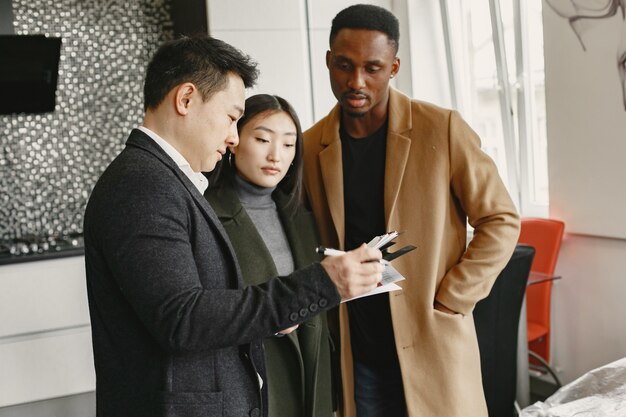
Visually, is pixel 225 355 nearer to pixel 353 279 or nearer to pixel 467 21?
pixel 353 279

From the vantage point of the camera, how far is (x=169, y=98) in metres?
1.18

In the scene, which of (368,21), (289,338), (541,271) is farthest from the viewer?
(541,271)

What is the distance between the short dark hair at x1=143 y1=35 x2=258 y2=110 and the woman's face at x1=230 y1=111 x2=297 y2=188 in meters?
0.53

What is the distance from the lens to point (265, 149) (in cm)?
177

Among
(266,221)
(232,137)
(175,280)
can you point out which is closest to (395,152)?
(266,221)

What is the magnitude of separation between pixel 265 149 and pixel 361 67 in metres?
0.33

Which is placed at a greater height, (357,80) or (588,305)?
(357,80)

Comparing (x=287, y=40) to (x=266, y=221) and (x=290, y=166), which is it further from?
(x=266, y=221)

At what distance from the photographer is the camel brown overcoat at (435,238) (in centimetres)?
182

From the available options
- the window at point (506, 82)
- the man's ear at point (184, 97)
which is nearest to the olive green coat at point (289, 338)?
the man's ear at point (184, 97)

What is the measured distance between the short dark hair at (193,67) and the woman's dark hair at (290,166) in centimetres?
55

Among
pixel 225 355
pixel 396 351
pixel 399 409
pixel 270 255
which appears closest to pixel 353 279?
pixel 225 355

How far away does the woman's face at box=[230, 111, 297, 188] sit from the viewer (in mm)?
1763

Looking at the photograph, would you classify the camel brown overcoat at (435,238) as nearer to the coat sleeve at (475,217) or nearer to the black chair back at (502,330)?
the coat sleeve at (475,217)
